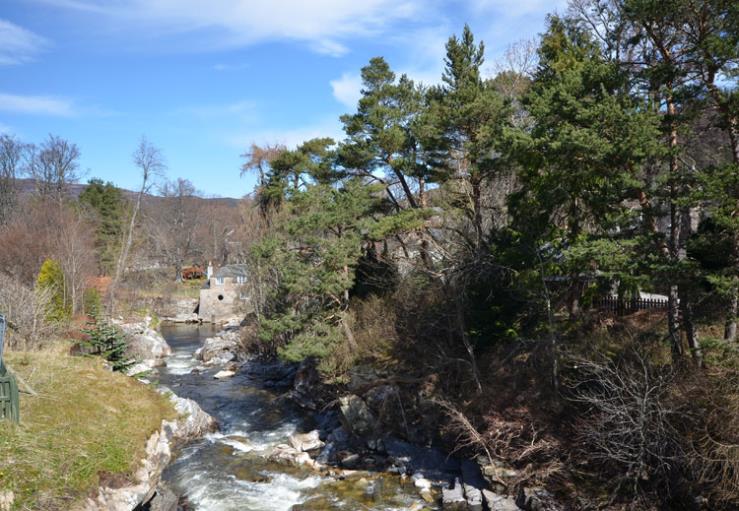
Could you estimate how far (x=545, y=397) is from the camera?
14961 mm

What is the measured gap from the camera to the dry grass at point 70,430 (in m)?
9.45

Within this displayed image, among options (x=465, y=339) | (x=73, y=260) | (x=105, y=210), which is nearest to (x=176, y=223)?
(x=105, y=210)

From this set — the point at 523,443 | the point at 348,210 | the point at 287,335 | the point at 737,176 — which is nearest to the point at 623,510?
the point at 523,443

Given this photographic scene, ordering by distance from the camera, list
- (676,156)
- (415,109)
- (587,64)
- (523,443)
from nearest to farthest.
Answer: (676,156) → (587,64) → (523,443) → (415,109)

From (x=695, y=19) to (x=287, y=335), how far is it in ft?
70.5

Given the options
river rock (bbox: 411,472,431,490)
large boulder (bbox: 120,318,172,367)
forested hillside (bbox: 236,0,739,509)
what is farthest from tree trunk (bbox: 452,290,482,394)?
large boulder (bbox: 120,318,172,367)

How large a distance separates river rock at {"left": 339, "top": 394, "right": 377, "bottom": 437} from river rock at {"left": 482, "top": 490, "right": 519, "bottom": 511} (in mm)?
5367

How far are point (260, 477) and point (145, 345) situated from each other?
1813 centimetres

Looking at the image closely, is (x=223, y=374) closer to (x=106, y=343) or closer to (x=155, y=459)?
(x=106, y=343)

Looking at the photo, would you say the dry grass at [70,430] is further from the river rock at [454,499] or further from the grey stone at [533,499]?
the grey stone at [533,499]

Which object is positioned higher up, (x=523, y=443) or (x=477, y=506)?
(x=523, y=443)

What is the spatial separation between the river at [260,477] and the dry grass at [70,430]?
2189 millimetres

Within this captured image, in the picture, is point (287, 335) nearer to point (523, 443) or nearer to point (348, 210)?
point (348, 210)

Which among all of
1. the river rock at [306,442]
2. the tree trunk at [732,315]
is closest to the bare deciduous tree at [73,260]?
the river rock at [306,442]
